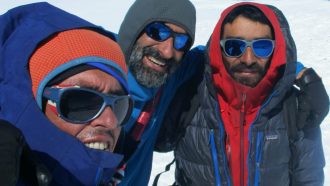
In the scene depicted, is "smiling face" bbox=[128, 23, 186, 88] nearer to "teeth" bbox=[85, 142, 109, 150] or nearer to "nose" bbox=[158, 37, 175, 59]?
"nose" bbox=[158, 37, 175, 59]

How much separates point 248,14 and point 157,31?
25.5 inches

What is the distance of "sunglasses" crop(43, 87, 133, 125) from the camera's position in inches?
54.6

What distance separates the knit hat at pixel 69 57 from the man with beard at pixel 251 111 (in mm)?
1192

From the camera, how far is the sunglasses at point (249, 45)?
8.34ft

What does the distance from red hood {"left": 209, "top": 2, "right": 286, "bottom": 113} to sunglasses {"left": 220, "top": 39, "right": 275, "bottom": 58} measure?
0.05 meters

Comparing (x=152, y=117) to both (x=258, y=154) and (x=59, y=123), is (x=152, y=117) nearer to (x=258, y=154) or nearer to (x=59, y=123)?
(x=258, y=154)

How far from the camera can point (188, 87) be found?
2.73 m

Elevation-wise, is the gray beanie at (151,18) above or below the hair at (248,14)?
below

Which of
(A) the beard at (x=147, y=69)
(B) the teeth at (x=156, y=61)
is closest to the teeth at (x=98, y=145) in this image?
(A) the beard at (x=147, y=69)

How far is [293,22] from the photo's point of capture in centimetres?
1373

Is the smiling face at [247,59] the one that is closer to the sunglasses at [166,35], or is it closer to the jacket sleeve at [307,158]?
the sunglasses at [166,35]

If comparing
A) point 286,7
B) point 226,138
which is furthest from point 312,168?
point 286,7

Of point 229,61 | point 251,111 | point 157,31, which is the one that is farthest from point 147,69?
point 251,111

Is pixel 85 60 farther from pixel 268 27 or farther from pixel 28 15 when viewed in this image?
pixel 268 27
